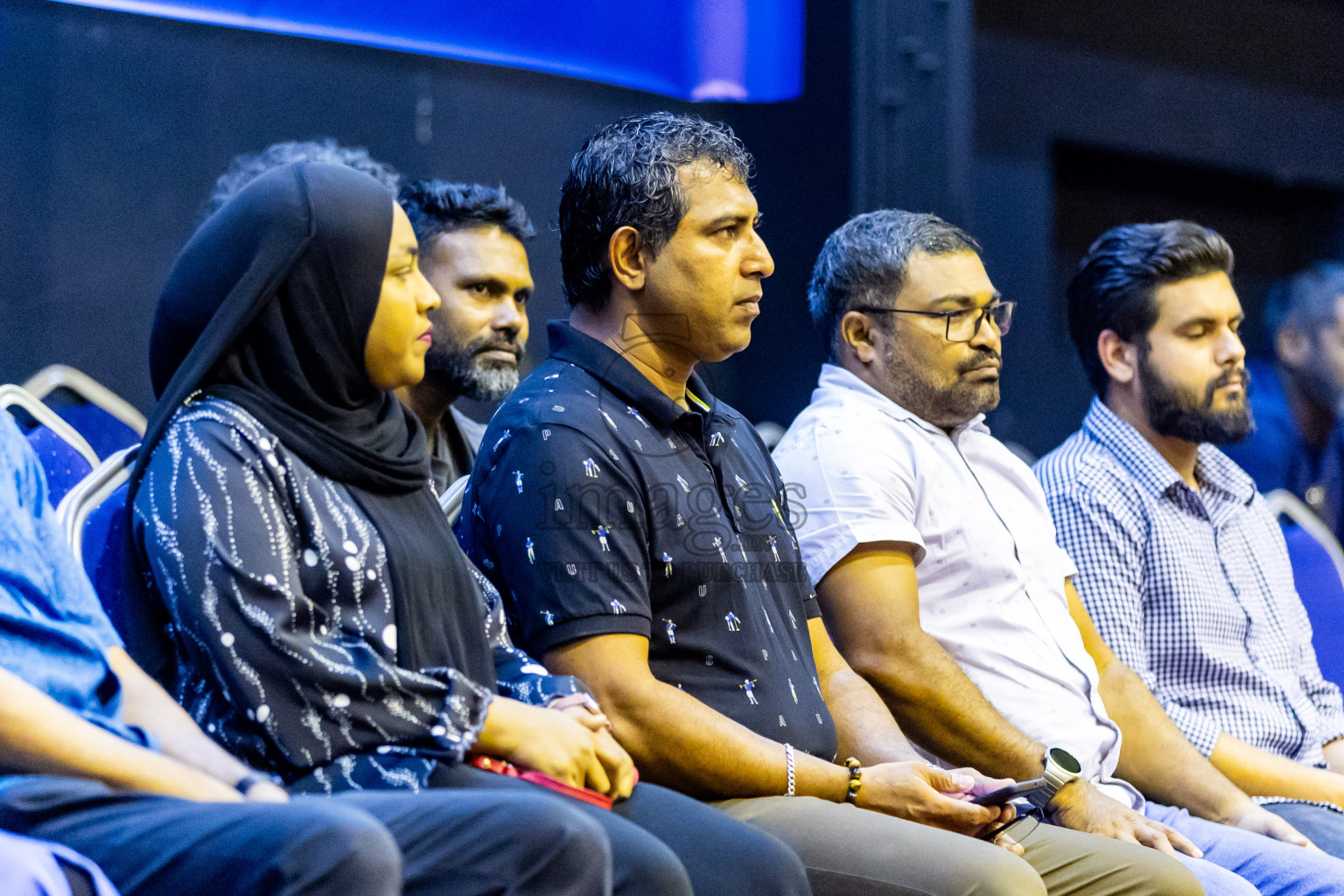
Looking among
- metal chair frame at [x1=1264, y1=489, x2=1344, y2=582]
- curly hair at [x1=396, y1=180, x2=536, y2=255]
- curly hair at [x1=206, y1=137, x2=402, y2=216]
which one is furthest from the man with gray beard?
metal chair frame at [x1=1264, y1=489, x2=1344, y2=582]

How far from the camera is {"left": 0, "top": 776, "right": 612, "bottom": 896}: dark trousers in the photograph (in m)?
1.26

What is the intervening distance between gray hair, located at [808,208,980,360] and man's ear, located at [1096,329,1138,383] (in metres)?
0.55

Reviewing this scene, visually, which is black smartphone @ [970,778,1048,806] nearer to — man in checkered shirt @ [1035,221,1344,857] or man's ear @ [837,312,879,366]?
man in checkered shirt @ [1035,221,1344,857]

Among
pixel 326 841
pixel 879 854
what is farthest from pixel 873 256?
pixel 326 841

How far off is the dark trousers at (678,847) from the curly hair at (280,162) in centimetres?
181

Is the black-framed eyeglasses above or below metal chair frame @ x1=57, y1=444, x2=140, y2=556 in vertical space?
above

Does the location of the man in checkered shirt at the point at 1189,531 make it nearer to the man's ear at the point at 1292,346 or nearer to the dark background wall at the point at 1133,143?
the dark background wall at the point at 1133,143

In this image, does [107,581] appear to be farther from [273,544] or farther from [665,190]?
[665,190]

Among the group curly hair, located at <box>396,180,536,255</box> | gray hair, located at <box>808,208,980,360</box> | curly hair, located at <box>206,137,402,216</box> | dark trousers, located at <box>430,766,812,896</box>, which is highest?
curly hair, located at <box>206,137,402,216</box>

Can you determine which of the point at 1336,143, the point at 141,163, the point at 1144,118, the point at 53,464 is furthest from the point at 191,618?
the point at 1336,143

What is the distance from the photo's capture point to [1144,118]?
4719mm

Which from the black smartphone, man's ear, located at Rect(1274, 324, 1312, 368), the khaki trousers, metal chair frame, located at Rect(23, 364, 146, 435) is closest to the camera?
the khaki trousers

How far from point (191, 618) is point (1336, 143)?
16.0ft

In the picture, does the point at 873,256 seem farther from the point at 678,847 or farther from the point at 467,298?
the point at 678,847
